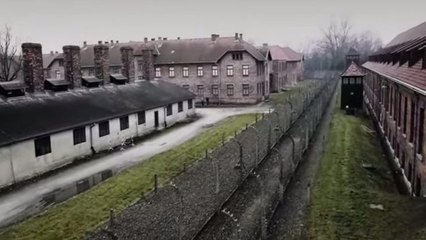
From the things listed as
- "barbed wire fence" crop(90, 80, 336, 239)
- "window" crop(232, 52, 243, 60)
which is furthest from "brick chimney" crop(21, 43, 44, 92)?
"window" crop(232, 52, 243, 60)

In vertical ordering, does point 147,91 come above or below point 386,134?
above

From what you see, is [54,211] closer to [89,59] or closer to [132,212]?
Answer: [132,212]

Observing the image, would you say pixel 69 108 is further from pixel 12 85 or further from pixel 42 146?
pixel 42 146

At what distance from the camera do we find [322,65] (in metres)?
117

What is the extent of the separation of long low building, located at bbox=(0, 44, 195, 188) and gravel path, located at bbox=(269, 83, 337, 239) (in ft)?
37.6

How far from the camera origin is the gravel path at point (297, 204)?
37.6 ft

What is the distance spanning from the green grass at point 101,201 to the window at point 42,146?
4.04 m

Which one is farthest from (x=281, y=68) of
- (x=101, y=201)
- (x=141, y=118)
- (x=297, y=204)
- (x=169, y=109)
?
(x=101, y=201)

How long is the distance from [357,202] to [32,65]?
18518 millimetres

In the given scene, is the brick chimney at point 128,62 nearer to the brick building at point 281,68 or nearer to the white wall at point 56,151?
the white wall at point 56,151

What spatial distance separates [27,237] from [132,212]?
10.3 feet

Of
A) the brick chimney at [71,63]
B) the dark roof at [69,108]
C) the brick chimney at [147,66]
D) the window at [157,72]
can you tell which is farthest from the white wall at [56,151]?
the window at [157,72]

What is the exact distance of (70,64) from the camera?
85.4 ft

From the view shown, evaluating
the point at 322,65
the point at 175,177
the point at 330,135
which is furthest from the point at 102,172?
the point at 322,65
